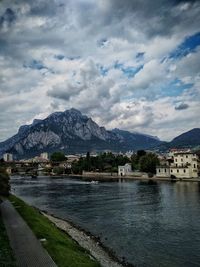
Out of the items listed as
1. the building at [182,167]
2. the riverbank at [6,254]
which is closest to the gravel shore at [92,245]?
the riverbank at [6,254]

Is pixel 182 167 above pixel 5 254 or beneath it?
above

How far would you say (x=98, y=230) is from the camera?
44125 millimetres

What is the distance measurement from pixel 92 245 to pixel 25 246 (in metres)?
9.95

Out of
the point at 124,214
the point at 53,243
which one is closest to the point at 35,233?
the point at 53,243

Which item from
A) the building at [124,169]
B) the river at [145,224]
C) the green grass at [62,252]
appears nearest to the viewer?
the green grass at [62,252]

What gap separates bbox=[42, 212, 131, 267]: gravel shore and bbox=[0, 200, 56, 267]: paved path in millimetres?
5716

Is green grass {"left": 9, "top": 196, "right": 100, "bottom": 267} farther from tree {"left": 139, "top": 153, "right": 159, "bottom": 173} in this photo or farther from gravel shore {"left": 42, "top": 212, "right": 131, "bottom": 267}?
tree {"left": 139, "top": 153, "right": 159, "bottom": 173}

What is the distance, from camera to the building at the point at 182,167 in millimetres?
126625

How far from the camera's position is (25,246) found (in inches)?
1082

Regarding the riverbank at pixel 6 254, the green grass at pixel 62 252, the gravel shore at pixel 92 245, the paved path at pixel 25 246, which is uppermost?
the riverbank at pixel 6 254

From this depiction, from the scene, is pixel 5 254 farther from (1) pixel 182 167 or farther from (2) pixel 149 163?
(2) pixel 149 163

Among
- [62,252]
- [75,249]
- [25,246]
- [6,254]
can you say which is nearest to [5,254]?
[6,254]

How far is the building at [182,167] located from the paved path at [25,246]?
315ft

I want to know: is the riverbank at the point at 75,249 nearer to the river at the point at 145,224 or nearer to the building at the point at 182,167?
the river at the point at 145,224
